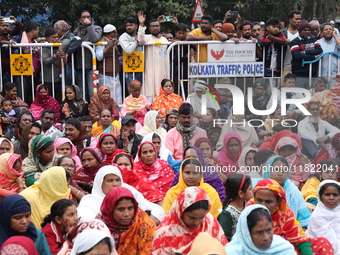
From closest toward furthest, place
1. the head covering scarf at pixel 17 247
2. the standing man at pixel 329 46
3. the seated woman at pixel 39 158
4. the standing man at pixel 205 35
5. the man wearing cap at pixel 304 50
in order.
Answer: the head covering scarf at pixel 17 247 → the seated woman at pixel 39 158 → the man wearing cap at pixel 304 50 → the standing man at pixel 329 46 → the standing man at pixel 205 35

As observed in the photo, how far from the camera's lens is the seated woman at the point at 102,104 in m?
9.84

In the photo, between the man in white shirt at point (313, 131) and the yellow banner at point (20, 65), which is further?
the yellow banner at point (20, 65)

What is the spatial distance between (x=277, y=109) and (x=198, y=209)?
1309 mm

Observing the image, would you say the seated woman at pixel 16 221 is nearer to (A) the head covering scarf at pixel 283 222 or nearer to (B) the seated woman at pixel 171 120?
(A) the head covering scarf at pixel 283 222

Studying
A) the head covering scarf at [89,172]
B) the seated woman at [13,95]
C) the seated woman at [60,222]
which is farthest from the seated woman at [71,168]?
the seated woman at [13,95]

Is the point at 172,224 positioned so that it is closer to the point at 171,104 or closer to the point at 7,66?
the point at 171,104

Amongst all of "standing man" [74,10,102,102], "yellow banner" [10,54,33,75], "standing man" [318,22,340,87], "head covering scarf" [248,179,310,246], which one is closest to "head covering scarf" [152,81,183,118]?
"standing man" [74,10,102,102]

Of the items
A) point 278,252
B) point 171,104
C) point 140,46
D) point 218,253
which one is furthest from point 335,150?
point 140,46

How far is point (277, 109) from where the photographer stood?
235 inches

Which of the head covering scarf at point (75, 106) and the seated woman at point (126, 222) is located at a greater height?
the head covering scarf at point (75, 106)

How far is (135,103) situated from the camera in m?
10.1

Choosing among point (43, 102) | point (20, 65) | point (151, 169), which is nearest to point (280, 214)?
point (151, 169)

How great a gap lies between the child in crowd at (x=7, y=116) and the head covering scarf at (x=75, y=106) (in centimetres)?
66

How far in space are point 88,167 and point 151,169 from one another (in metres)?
0.67
